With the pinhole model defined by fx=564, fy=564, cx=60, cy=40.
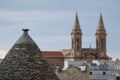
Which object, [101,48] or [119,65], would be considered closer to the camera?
[119,65]

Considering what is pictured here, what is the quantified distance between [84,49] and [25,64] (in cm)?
14427

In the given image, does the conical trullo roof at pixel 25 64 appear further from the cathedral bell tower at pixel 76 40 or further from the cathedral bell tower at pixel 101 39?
the cathedral bell tower at pixel 101 39

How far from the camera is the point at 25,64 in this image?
14578 millimetres

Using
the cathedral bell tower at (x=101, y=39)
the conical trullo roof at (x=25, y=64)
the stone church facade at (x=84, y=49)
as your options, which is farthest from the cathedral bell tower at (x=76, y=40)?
the conical trullo roof at (x=25, y=64)

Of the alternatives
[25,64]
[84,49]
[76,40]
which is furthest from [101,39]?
[25,64]

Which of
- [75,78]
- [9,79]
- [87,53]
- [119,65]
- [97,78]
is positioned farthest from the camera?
[87,53]

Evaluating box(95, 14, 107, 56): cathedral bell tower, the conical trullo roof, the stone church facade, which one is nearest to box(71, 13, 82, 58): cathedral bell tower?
the stone church facade

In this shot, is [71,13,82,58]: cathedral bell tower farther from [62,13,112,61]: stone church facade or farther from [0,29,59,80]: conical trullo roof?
[0,29,59,80]: conical trullo roof

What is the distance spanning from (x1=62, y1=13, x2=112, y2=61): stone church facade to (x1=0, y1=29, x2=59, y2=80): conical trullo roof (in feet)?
450

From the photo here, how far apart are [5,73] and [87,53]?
5516 inches

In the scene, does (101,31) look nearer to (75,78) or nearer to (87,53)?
(87,53)

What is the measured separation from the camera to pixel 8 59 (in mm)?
14914

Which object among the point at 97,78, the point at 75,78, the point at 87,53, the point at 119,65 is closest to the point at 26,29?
the point at 75,78

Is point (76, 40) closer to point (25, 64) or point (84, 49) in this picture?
point (84, 49)
